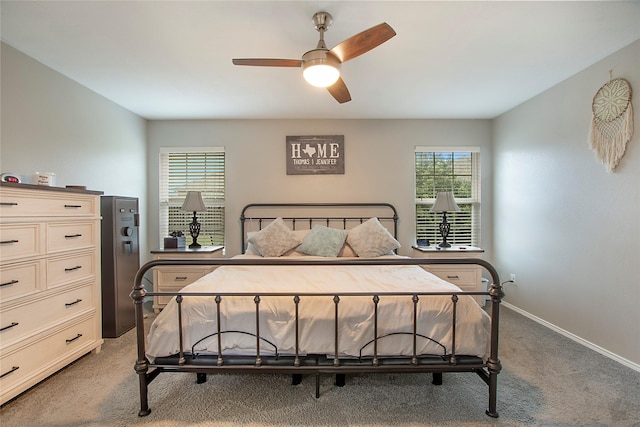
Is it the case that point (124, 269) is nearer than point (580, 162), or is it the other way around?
point (580, 162)

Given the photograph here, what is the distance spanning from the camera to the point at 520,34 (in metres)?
2.04

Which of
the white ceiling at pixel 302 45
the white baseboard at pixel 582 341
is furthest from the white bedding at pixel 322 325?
the white ceiling at pixel 302 45

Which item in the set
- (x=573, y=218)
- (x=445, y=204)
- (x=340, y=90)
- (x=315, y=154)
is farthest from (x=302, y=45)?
A: (x=573, y=218)

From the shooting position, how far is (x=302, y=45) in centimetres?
216

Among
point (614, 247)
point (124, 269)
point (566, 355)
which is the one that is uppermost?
point (614, 247)

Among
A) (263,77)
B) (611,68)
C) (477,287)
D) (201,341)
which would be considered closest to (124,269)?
(201,341)

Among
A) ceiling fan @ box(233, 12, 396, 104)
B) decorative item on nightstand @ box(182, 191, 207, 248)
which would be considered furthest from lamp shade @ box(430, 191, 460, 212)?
decorative item on nightstand @ box(182, 191, 207, 248)

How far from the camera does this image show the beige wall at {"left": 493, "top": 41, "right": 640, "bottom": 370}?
2.25m

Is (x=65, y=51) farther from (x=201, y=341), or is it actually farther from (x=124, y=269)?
(x=201, y=341)

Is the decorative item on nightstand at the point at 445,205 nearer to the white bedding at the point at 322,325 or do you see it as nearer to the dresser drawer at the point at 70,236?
the white bedding at the point at 322,325

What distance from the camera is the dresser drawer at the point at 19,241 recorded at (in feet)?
5.83

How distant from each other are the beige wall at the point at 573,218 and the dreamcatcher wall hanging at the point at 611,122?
0.16 ft

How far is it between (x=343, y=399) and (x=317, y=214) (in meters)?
2.42

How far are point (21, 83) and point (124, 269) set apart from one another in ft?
5.89
